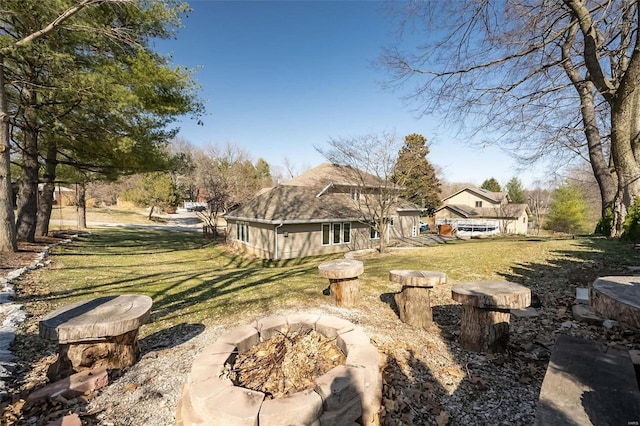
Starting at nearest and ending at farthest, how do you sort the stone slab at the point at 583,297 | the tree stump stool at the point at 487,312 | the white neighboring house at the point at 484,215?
the tree stump stool at the point at 487,312 < the stone slab at the point at 583,297 < the white neighboring house at the point at 484,215

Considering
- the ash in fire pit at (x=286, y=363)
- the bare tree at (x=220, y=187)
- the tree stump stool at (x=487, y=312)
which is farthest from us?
the bare tree at (x=220, y=187)

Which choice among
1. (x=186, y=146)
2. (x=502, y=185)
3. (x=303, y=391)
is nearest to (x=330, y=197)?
(x=303, y=391)

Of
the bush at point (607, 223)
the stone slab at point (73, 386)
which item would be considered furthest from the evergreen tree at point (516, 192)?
the stone slab at point (73, 386)

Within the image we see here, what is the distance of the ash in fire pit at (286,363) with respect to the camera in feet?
7.31

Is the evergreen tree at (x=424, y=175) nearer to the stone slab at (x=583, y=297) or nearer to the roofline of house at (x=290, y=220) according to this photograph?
the roofline of house at (x=290, y=220)

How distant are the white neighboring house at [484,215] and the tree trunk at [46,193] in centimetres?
3002

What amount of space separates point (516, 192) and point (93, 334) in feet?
175

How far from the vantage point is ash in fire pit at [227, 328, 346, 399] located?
223 centimetres

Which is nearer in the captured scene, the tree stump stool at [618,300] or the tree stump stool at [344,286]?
the tree stump stool at [618,300]

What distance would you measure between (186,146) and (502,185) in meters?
51.5

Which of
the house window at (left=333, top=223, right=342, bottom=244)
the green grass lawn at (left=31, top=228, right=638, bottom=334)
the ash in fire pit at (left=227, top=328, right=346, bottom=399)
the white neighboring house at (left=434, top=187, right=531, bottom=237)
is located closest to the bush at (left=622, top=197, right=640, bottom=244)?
the green grass lawn at (left=31, top=228, right=638, bottom=334)

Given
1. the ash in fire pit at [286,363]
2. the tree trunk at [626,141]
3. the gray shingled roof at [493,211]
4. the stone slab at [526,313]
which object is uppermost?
the tree trunk at [626,141]

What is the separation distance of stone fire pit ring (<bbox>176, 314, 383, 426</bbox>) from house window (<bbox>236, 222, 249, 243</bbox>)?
46.1 feet

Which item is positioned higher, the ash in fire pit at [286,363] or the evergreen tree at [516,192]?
the evergreen tree at [516,192]
